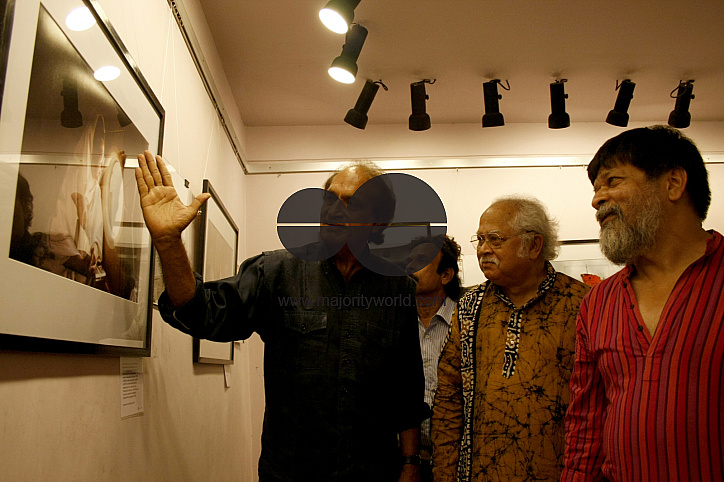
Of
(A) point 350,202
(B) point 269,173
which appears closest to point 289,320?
(A) point 350,202

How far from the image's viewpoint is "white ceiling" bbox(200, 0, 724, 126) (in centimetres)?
270

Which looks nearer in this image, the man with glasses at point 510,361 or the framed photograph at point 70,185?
the framed photograph at point 70,185

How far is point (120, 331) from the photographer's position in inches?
51.6

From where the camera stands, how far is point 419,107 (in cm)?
341

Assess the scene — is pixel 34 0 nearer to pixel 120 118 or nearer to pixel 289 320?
pixel 120 118

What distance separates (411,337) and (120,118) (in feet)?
3.38

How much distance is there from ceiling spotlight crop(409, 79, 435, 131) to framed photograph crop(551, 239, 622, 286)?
1.37 m

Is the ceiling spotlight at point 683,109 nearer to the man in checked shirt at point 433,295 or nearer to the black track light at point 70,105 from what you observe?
the man in checked shirt at point 433,295

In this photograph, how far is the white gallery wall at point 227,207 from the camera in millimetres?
1038

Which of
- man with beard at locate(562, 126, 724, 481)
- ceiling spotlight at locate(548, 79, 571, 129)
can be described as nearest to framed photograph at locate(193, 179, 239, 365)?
man with beard at locate(562, 126, 724, 481)

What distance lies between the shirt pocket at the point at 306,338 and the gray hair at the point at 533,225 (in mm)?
784

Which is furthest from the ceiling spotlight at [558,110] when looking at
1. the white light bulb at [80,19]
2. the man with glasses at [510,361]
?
the white light bulb at [80,19]

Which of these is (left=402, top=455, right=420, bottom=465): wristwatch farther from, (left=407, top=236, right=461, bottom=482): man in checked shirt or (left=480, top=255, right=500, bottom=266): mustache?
(left=480, top=255, right=500, bottom=266): mustache

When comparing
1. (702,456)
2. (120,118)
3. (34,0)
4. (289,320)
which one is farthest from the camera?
(289,320)
